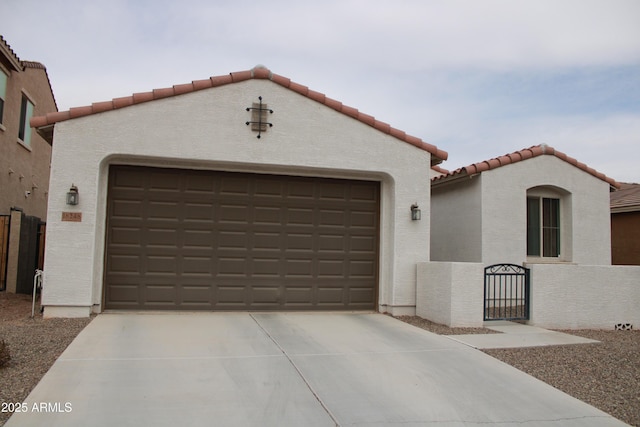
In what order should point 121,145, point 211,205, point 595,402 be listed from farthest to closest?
point 211,205 < point 121,145 < point 595,402

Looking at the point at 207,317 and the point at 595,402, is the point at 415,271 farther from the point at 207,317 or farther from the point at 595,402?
the point at 595,402

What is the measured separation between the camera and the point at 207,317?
9078mm

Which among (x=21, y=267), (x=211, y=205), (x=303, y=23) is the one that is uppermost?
(x=303, y=23)

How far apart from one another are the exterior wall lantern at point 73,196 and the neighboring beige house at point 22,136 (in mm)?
5262

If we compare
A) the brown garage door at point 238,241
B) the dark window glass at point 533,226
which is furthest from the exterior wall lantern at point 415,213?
the dark window glass at point 533,226

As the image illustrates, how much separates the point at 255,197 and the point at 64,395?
5.52 meters

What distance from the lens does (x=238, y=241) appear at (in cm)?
985

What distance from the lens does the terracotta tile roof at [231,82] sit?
8.88 m

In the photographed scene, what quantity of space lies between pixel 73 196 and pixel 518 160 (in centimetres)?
908

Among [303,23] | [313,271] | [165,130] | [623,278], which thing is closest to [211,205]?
[165,130]

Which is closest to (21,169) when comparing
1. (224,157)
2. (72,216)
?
(72,216)

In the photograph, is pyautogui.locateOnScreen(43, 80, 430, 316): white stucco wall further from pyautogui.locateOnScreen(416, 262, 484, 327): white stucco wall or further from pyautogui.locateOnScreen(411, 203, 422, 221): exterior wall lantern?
pyautogui.locateOnScreen(416, 262, 484, 327): white stucco wall

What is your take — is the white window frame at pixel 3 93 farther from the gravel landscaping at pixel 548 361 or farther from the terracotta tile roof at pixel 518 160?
the terracotta tile roof at pixel 518 160

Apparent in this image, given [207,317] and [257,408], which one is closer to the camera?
[257,408]
